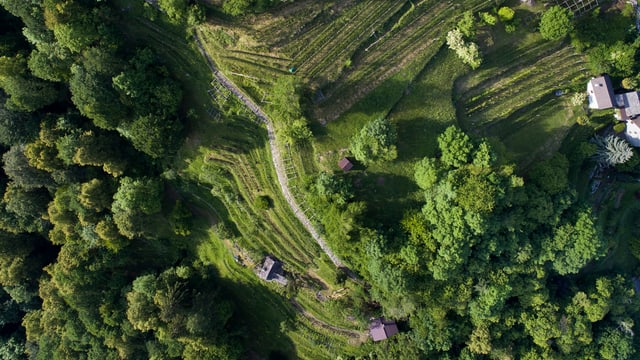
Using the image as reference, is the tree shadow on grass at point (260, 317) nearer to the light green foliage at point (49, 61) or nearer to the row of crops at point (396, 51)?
the row of crops at point (396, 51)

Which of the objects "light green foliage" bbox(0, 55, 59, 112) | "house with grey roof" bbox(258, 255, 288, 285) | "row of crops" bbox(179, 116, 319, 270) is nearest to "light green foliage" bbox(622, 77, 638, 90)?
"row of crops" bbox(179, 116, 319, 270)

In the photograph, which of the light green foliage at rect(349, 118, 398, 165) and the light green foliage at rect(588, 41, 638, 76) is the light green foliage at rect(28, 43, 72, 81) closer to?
the light green foliage at rect(349, 118, 398, 165)

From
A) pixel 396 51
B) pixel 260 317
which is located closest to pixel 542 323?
pixel 260 317

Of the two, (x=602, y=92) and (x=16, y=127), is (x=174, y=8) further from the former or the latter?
(x=602, y=92)

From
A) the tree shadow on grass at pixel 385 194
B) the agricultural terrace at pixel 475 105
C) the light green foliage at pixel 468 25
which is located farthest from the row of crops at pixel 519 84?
the tree shadow on grass at pixel 385 194

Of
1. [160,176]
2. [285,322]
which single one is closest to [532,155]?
[285,322]

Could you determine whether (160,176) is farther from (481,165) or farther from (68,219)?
(481,165)
